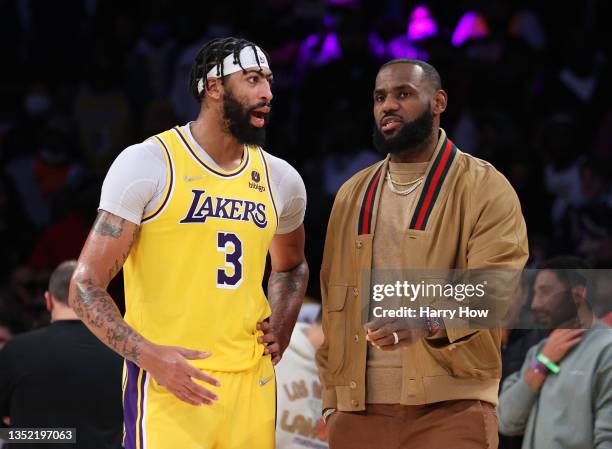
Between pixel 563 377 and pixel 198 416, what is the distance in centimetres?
217

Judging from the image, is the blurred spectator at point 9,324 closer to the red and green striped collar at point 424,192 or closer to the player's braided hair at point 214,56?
the player's braided hair at point 214,56

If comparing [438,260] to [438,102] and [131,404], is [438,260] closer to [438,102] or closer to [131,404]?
[438,102]

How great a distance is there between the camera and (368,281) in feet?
Answer: 14.7

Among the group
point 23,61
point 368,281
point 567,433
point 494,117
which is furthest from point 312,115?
point 368,281

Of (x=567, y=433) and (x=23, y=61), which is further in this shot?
(x=23, y=61)

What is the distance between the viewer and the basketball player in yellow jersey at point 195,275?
413cm

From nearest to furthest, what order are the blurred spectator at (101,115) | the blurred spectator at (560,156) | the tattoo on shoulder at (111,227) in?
the tattoo on shoulder at (111,227) < the blurred spectator at (560,156) < the blurred spectator at (101,115)

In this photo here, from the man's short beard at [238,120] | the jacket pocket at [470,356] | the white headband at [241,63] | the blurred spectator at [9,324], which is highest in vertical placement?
the white headband at [241,63]

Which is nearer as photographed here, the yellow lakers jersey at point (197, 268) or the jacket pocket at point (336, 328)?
the yellow lakers jersey at point (197, 268)

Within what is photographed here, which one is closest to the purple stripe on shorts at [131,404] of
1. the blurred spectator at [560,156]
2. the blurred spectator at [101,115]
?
the blurred spectator at [560,156]

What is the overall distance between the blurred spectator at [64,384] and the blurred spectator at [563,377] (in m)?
1.94

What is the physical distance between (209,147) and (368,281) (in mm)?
793

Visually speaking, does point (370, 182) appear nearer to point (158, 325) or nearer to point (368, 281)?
point (368, 281)

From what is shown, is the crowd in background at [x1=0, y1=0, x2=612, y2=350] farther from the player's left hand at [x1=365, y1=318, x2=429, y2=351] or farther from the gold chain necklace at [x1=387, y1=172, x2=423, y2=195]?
the player's left hand at [x1=365, y1=318, x2=429, y2=351]
